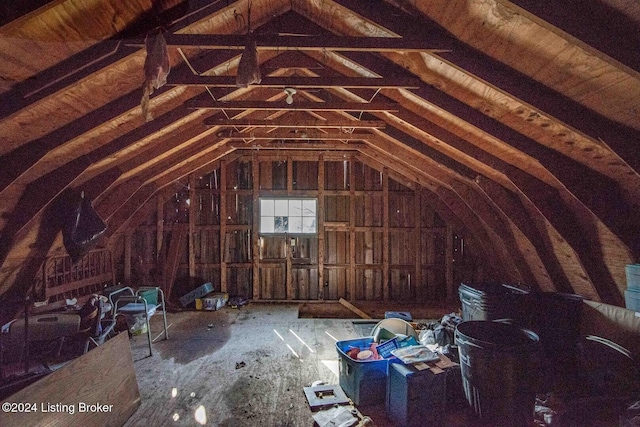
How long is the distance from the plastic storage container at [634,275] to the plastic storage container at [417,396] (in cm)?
198

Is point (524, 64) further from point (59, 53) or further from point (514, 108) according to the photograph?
point (59, 53)

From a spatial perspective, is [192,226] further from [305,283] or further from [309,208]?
[305,283]

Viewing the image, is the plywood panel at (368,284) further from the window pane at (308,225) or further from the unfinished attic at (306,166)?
the window pane at (308,225)

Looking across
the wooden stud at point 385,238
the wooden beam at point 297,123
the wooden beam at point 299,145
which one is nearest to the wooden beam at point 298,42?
the wooden beam at point 297,123

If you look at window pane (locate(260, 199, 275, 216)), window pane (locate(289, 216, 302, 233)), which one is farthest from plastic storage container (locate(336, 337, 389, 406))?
window pane (locate(260, 199, 275, 216))

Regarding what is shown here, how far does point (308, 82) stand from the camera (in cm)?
319

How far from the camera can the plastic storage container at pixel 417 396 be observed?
2854 millimetres

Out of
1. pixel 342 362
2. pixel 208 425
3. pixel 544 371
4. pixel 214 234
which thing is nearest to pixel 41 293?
pixel 214 234

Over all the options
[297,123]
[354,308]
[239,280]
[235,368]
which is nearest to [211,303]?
[239,280]

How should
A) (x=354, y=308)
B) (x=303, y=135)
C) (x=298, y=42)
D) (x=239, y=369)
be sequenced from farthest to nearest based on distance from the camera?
(x=354, y=308)
(x=303, y=135)
(x=239, y=369)
(x=298, y=42)

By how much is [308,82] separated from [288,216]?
4.37 metres

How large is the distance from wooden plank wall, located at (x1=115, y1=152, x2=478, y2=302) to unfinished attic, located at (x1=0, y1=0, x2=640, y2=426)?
0.05m

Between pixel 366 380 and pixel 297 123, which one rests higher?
pixel 297 123

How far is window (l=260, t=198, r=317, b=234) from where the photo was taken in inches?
286
